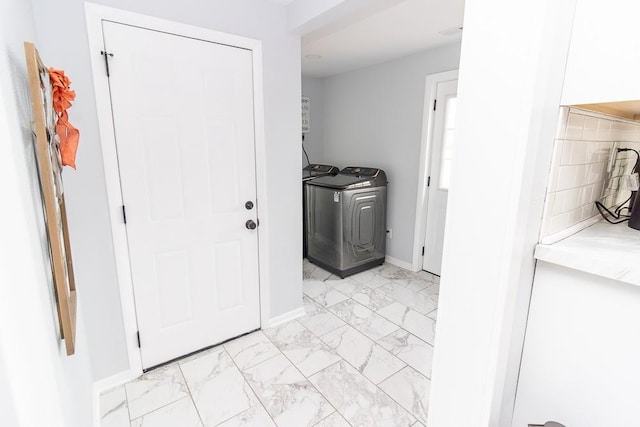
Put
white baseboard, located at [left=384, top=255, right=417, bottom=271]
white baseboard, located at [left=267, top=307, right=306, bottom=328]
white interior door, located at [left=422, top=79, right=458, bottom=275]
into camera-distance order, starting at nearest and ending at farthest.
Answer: white baseboard, located at [left=267, top=307, right=306, bottom=328]
white interior door, located at [left=422, top=79, right=458, bottom=275]
white baseboard, located at [left=384, top=255, right=417, bottom=271]

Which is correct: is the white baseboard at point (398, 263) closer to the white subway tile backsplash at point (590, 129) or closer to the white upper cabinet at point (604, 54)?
the white subway tile backsplash at point (590, 129)

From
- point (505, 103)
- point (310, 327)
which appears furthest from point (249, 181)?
point (505, 103)

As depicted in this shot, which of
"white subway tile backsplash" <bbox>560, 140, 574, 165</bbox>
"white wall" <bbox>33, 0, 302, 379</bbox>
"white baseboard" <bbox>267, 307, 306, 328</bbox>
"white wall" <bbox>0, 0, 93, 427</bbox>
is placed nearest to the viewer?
"white wall" <bbox>0, 0, 93, 427</bbox>

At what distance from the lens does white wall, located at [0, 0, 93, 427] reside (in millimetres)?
526

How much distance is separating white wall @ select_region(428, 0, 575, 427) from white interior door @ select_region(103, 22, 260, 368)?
152cm

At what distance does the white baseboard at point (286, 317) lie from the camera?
8.10ft

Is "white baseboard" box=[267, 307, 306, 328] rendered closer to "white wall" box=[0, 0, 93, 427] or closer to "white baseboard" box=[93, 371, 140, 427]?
"white baseboard" box=[93, 371, 140, 427]

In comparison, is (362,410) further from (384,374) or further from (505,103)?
(505,103)

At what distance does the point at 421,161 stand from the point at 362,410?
2.41 metres

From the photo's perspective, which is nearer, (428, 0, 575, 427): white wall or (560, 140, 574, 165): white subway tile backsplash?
(428, 0, 575, 427): white wall

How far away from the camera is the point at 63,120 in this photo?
1.03 meters

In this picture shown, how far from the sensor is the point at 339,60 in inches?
135

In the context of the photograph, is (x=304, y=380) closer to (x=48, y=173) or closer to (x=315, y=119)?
(x=48, y=173)

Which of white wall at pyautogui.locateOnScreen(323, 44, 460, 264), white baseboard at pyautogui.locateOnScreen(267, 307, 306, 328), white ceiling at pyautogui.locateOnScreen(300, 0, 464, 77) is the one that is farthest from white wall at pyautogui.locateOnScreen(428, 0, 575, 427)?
white wall at pyautogui.locateOnScreen(323, 44, 460, 264)
